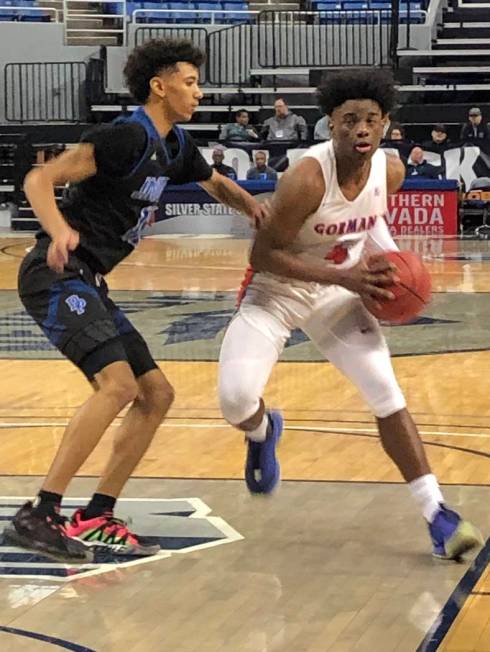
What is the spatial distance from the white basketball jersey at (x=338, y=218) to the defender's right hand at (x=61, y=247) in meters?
0.81

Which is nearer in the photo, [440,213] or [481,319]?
[481,319]

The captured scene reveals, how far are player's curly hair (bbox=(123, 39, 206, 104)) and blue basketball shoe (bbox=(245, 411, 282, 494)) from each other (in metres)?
1.35

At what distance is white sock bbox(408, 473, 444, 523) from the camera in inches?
183

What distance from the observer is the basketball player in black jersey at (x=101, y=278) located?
4.59 m

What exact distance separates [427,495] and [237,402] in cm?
73

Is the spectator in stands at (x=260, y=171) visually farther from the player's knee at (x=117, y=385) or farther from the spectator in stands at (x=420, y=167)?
the player's knee at (x=117, y=385)

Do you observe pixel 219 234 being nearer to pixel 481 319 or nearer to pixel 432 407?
pixel 481 319

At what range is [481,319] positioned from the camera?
10.7 m

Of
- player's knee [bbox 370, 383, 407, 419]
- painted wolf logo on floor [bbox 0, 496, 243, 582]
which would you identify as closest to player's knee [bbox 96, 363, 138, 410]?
painted wolf logo on floor [bbox 0, 496, 243, 582]

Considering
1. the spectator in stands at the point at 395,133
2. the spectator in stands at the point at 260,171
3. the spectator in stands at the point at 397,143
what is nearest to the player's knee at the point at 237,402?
the spectator in stands at the point at 260,171

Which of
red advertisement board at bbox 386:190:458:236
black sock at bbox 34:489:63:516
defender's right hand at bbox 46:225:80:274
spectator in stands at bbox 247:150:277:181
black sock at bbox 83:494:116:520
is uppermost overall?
defender's right hand at bbox 46:225:80:274

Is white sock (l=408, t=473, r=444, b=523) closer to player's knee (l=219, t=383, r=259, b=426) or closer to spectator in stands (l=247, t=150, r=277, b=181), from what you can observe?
player's knee (l=219, t=383, r=259, b=426)

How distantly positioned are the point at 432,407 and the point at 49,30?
1828cm

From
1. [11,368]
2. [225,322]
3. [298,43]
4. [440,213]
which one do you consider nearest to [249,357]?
[11,368]
